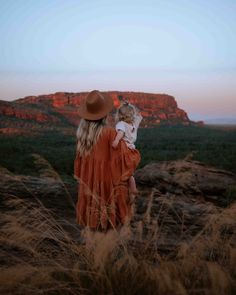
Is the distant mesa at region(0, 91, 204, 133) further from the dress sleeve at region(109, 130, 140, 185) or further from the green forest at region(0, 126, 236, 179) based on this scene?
the dress sleeve at region(109, 130, 140, 185)

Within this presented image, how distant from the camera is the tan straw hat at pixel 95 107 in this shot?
4.14 meters

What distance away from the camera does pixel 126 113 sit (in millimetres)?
4367

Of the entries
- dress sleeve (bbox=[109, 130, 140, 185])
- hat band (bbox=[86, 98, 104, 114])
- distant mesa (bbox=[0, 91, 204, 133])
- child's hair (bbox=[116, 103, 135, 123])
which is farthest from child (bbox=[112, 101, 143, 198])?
distant mesa (bbox=[0, 91, 204, 133])

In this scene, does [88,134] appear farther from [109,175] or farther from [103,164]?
[109,175]

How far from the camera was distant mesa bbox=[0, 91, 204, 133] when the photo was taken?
78750 mm

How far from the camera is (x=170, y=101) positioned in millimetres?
138000

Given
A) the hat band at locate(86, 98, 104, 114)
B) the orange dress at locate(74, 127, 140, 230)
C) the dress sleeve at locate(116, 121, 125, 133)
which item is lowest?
the orange dress at locate(74, 127, 140, 230)

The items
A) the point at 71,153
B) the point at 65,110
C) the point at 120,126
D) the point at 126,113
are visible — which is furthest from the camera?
the point at 65,110

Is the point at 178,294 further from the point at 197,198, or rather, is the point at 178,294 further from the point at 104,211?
the point at 197,198

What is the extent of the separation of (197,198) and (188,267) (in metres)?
4.76

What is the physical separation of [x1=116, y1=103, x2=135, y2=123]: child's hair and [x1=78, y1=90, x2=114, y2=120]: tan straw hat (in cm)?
16

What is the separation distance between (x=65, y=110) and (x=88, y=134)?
99.4 meters

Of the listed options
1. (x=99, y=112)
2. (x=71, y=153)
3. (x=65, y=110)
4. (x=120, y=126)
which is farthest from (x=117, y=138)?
(x=65, y=110)

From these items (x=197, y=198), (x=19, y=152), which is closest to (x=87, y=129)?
(x=197, y=198)
